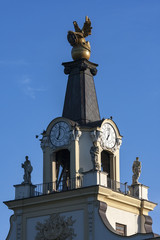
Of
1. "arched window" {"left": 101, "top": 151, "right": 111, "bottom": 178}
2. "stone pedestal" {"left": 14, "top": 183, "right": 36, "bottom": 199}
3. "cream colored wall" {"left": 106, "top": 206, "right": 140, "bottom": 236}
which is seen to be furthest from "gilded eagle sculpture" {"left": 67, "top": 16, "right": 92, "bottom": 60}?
"cream colored wall" {"left": 106, "top": 206, "right": 140, "bottom": 236}

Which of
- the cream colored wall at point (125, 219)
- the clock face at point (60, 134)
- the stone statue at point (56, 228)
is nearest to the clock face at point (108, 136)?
the clock face at point (60, 134)

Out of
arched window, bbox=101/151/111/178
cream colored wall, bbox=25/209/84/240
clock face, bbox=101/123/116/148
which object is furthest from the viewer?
arched window, bbox=101/151/111/178

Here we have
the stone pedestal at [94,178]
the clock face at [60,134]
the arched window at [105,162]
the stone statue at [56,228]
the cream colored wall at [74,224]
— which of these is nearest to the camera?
the stone pedestal at [94,178]

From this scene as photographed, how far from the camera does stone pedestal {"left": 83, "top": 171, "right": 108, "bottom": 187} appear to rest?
4568 centimetres

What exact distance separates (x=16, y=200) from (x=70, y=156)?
164 inches

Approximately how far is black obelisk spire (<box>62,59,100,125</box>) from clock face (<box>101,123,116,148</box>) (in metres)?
1.17

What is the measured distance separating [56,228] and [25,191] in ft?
10.8

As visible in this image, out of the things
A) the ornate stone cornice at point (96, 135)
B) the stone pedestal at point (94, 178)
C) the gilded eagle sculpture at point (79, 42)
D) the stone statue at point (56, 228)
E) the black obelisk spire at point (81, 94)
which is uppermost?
the gilded eagle sculpture at point (79, 42)

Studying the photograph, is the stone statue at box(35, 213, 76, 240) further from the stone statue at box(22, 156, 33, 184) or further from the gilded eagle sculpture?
the gilded eagle sculpture

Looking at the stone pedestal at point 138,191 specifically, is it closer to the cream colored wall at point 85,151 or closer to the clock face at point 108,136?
the clock face at point 108,136

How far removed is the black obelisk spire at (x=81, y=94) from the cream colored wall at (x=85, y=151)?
1065 mm

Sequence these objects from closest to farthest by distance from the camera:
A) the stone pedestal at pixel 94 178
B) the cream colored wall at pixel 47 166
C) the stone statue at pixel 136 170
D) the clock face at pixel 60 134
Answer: the stone pedestal at pixel 94 178 → the clock face at pixel 60 134 → the cream colored wall at pixel 47 166 → the stone statue at pixel 136 170

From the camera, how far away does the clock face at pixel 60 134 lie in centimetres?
4859

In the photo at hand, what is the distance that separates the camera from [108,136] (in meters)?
49.1
